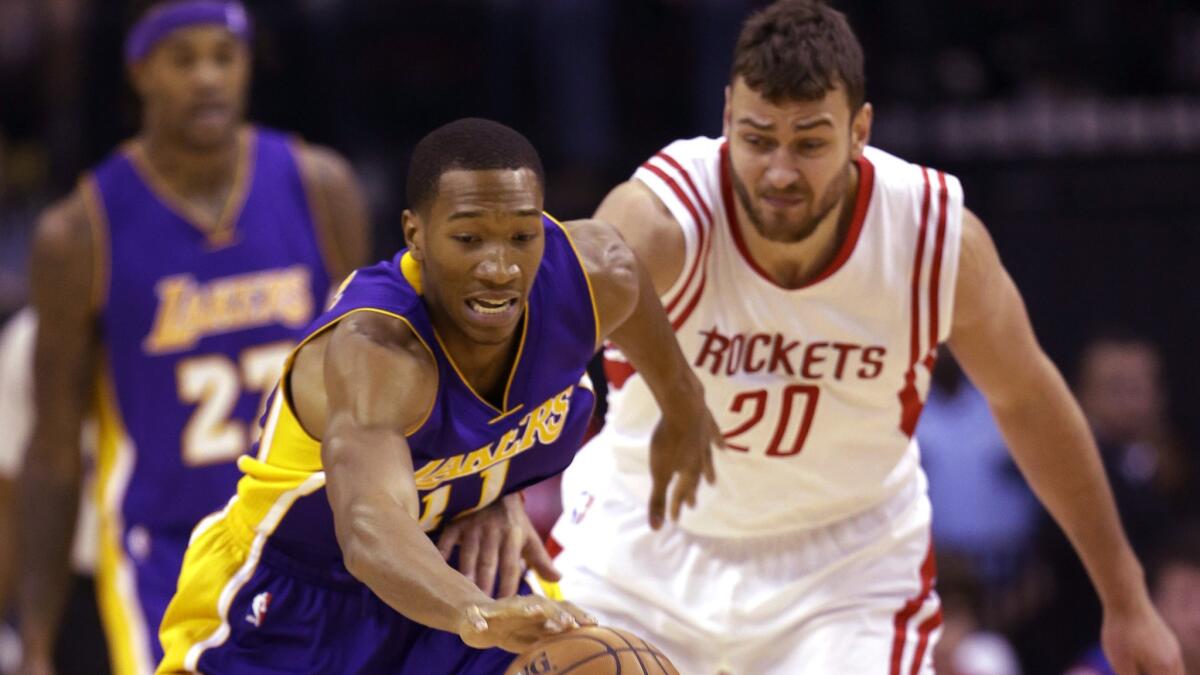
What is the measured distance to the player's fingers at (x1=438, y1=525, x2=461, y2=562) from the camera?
4.08 meters

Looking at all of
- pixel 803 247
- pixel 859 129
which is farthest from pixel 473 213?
pixel 859 129

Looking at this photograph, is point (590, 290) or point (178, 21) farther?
point (178, 21)

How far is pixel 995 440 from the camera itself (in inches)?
322

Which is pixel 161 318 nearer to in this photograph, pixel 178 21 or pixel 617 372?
pixel 178 21

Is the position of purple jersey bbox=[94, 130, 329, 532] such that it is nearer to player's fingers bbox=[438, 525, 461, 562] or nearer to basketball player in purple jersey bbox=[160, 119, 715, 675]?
basketball player in purple jersey bbox=[160, 119, 715, 675]

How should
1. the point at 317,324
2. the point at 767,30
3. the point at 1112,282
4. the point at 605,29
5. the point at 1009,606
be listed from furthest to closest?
the point at 605,29
the point at 1112,282
the point at 1009,606
the point at 767,30
the point at 317,324

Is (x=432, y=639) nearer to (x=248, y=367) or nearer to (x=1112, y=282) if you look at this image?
(x=248, y=367)

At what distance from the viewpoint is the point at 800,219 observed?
4.52 meters

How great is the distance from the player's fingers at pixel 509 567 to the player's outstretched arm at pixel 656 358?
1.52ft

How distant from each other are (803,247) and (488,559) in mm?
1119

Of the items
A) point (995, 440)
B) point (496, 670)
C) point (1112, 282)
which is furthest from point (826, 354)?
point (1112, 282)

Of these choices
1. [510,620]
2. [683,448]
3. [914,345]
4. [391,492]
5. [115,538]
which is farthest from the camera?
[115,538]

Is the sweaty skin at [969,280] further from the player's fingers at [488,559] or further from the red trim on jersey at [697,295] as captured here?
the player's fingers at [488,559]

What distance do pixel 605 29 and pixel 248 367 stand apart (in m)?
3.79
